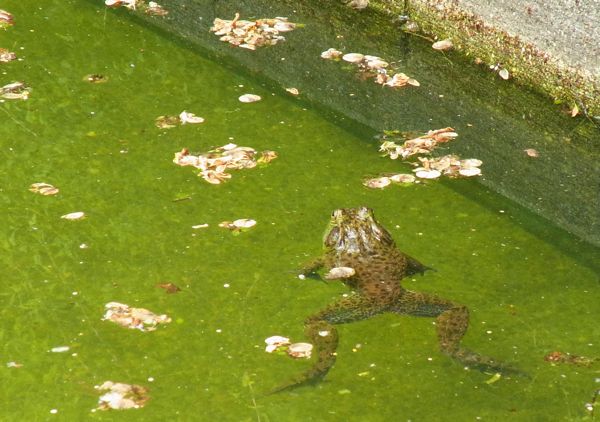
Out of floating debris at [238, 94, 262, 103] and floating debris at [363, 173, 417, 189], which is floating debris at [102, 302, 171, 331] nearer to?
floating debris at [363, 173, 417, 189]

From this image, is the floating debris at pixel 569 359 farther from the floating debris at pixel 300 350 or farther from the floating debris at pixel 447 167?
the floating debris at pixel 447 167

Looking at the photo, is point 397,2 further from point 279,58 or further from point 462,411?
point 462,411

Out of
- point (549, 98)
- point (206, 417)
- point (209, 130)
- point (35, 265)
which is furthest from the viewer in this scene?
point (549, 98)

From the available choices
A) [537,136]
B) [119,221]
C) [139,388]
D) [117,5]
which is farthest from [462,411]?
[117,5]

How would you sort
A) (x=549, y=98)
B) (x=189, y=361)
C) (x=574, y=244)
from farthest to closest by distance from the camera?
(x=549, y=98)
(x=574, y=244)
(x=189, y=361)

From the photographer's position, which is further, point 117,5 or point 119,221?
point 117,5

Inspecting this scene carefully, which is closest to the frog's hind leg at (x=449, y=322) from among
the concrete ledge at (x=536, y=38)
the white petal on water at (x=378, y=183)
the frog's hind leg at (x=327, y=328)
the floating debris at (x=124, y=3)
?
the frog's hind leg at (x=327, y=328)
